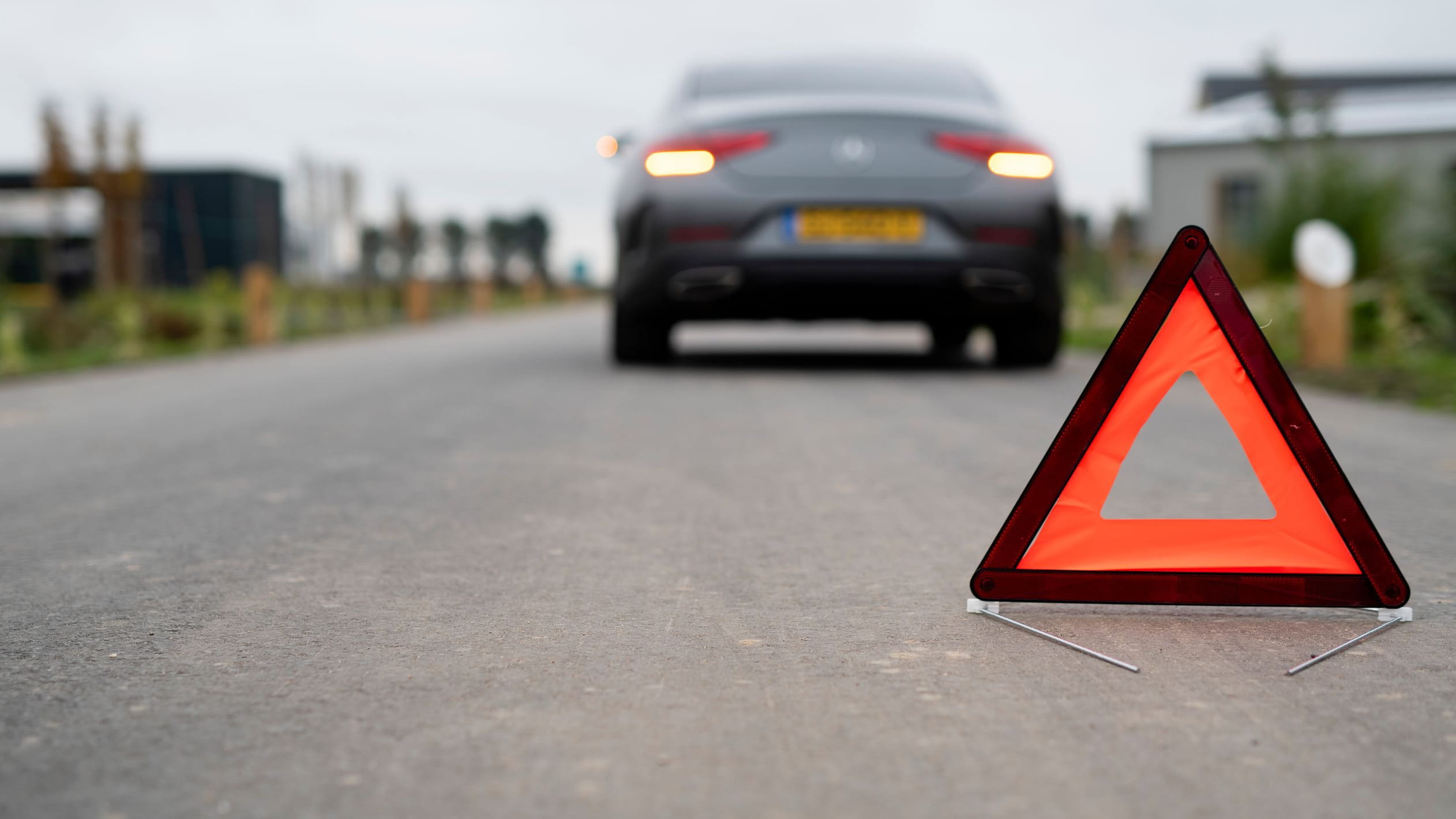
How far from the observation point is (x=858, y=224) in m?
7.16

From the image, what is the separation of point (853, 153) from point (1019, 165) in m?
0.83

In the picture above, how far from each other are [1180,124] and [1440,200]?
16826 mm

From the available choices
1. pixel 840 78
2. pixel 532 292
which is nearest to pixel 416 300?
pixel 840 78

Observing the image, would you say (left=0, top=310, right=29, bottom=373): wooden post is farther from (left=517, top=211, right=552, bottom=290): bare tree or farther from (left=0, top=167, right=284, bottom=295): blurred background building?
(left=517, top=211, right=552, bottom=290): bare tree

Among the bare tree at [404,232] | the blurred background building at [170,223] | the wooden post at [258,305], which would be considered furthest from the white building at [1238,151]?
the blurred background building at [170,223]

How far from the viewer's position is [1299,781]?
1.87m

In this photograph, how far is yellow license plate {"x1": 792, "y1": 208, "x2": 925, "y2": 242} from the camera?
282 inches

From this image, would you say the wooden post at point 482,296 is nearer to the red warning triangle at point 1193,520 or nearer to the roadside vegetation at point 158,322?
the roadside vegetation at point 158,322

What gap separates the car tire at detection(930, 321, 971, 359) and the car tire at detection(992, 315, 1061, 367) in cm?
87

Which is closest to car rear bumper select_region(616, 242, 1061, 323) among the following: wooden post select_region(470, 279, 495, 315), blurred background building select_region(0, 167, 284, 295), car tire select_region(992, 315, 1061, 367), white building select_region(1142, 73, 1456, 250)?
car tire select_region(992, 315, 1061, 367)

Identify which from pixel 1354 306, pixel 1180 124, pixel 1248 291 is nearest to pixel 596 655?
pixel 1354 306

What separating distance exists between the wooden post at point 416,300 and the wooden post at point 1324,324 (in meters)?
16.2

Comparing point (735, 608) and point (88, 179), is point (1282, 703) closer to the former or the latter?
point (735, 608)

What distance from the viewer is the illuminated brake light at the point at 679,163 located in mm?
7223
